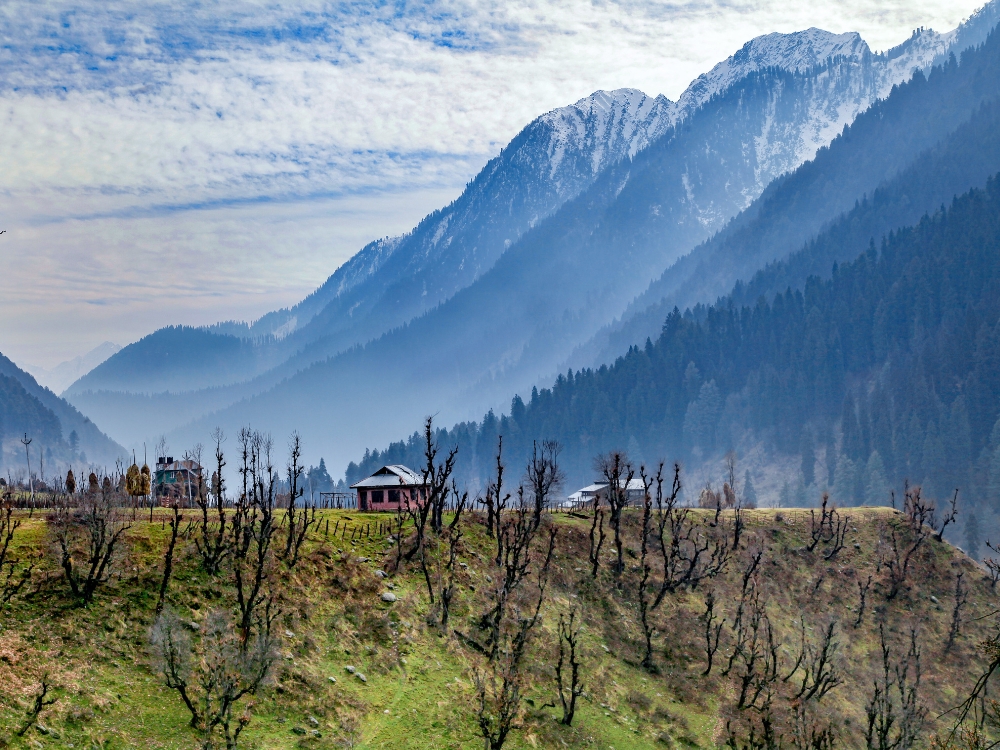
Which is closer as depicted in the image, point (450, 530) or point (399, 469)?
point (450, 530)

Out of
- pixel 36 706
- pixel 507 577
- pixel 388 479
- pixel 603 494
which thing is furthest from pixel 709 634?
pixel 603 494

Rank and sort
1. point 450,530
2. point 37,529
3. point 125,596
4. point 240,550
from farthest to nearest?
1. point 450,530
2. point 240,550
3. point 37,529
4. point 125,596

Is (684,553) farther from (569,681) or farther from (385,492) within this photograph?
(569,681)

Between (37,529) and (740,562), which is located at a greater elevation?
(37,529)

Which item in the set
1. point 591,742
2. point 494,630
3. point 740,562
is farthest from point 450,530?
point 740,562

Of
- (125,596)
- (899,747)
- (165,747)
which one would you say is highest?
(125,596)

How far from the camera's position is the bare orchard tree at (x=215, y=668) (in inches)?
1822

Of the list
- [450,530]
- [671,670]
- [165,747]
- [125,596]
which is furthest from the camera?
[450,530]

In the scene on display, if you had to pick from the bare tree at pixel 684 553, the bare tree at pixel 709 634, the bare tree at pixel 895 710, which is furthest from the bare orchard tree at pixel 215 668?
the bare tree at pixel 684 553

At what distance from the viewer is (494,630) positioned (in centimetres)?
6812

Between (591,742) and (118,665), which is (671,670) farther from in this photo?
(118,665)

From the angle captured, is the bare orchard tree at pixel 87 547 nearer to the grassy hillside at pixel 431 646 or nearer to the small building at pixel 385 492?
the grassy hillside at pixel 431 646

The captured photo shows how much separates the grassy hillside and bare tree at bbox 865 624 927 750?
5.38ft

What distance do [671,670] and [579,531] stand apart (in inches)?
875
